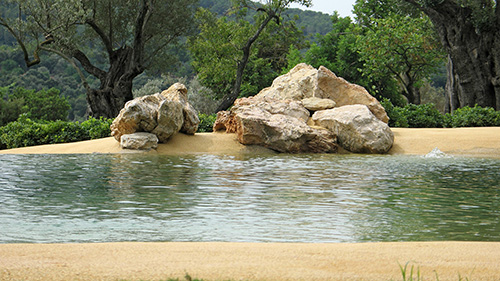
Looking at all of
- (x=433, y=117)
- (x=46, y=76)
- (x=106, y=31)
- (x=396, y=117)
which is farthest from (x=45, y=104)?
(x=433, y=117)

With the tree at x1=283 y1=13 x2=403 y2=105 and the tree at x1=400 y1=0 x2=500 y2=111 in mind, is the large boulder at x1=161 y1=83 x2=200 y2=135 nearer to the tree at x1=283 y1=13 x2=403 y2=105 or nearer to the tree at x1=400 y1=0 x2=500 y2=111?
the tree at x1=400 y1=0 x2=500 y2=111

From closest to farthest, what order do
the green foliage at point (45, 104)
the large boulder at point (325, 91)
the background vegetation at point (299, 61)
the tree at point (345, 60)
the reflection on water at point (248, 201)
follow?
the reflection on water at point (248, 201) → the large boulder at point (325, 91) → the background vegetation at point (299, 61) → the tree at point (345, 60) → the green foliage at point (45, 104)

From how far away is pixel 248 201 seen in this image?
317 inches

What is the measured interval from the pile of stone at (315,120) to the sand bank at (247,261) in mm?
12273

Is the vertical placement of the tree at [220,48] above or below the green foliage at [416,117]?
above

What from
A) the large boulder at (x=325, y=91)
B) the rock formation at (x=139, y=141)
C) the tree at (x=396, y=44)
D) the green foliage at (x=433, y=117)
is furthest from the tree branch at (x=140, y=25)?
the green foliage at (x=433, y=117)

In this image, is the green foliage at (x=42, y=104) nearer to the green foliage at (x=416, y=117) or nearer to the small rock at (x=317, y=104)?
the small rock at (x=317, y=104)

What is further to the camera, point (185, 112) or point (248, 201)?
point (185, 112)

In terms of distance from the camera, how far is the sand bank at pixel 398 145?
16.9 m

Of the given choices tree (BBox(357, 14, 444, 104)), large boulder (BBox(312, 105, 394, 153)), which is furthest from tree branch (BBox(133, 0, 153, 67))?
Answer: large boulder (BBox(312, 105, 394, 153))

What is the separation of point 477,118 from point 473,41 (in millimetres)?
4583

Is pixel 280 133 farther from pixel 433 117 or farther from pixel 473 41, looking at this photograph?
pixel 473 41

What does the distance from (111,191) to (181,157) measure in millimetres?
6334

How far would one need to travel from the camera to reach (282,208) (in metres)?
7.47
